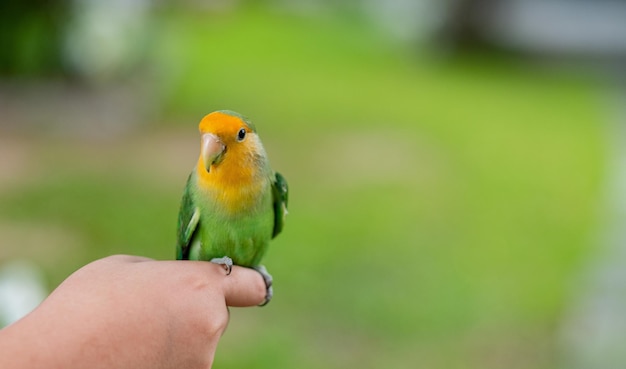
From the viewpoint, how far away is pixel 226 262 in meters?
1.59

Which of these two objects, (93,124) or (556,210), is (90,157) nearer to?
(93,124)

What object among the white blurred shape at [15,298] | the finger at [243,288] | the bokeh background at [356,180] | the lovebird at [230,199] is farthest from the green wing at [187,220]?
the bokeh background at [356,180]

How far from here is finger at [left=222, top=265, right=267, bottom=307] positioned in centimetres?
153

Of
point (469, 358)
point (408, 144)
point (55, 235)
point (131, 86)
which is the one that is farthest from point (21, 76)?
point (469, 358)

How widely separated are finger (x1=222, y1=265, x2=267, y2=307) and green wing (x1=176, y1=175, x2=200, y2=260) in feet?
0.43

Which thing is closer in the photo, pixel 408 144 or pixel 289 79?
pixel 408 144

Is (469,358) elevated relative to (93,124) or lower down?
lower down

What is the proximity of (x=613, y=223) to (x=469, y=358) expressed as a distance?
2024mm

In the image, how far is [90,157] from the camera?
19.8ft

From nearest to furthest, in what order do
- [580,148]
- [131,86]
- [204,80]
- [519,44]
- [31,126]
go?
[31,126], [131,86], [580,148], [204,80], [519,44]

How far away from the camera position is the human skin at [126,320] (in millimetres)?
1263

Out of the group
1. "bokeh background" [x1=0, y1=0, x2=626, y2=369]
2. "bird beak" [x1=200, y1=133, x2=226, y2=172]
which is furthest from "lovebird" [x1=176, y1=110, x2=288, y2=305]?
"bokeh background" [x1=0, y1=0, x2=626, y2=369]

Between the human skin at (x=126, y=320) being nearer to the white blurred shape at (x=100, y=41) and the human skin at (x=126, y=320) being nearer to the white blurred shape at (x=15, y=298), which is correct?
the white blurred shape at (x=15, y=298)

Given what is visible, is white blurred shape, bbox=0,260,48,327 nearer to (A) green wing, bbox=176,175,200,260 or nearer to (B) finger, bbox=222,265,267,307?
(A) green wing, bbox=176,175,200,260
